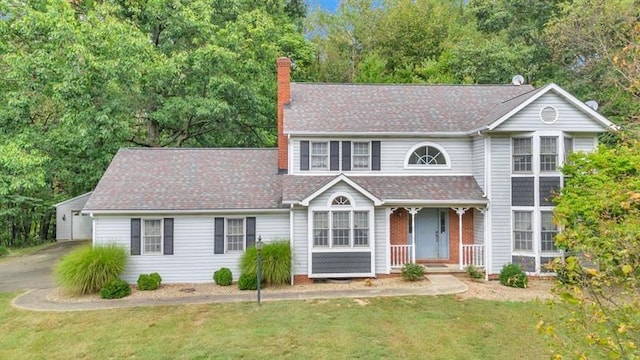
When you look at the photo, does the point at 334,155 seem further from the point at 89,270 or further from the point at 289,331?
the point at 89,270

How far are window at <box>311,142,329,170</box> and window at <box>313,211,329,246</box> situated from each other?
7.71 feet

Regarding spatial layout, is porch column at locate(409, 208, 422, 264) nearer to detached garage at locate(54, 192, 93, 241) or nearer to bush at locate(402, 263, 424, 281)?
bush at locate(402, 263, 424, 281)

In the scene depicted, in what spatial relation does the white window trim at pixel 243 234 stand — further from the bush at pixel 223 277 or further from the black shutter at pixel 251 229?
the bush at pixel 223 277

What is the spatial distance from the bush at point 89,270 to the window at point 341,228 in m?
7.61

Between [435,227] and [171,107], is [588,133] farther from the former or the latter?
[171,107]

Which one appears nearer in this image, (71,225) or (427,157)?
(427,157)

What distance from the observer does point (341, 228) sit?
49.6ft

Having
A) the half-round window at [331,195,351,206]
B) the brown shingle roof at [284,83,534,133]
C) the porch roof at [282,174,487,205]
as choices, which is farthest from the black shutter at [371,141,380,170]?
the half-round window at [331,195,351,206]

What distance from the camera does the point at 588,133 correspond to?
15.2m

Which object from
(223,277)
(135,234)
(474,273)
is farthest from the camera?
(474,273)

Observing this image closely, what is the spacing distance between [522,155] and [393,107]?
577cm

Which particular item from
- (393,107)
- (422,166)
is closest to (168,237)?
(422,166)

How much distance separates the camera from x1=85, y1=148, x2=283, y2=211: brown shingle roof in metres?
15.1

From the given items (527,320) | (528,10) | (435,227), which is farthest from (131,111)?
(528,10)
